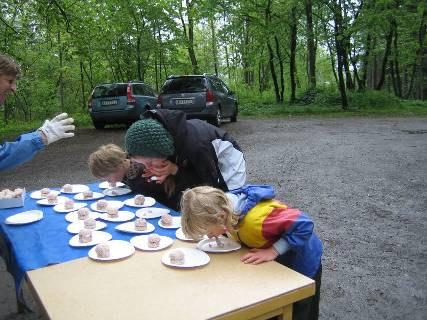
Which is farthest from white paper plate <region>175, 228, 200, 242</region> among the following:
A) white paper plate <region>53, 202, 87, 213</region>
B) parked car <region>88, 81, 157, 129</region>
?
parked car <region>88, 81, 157, 129</region>

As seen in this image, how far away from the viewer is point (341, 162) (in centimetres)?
740

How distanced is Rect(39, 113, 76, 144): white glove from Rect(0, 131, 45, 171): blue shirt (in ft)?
0.17

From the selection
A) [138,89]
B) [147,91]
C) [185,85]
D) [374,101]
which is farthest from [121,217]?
[374,101]

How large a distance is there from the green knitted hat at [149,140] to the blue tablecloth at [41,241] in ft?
1.46

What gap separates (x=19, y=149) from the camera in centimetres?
254

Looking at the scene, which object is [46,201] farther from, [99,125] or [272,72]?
[272,72]

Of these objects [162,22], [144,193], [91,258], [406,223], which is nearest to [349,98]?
[162,22]

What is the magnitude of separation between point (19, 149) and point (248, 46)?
66.1 ft

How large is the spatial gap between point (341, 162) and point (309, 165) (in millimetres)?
645

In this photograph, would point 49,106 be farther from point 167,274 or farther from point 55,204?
point 167,274

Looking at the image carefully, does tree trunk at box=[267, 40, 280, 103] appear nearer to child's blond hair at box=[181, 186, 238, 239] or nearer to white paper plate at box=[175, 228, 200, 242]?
white paper plate at box=[175, 228, 200, 242]

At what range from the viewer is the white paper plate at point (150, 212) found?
8.39ft

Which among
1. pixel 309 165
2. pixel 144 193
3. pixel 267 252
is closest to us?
pixel 267 252

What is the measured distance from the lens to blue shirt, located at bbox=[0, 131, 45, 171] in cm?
253
